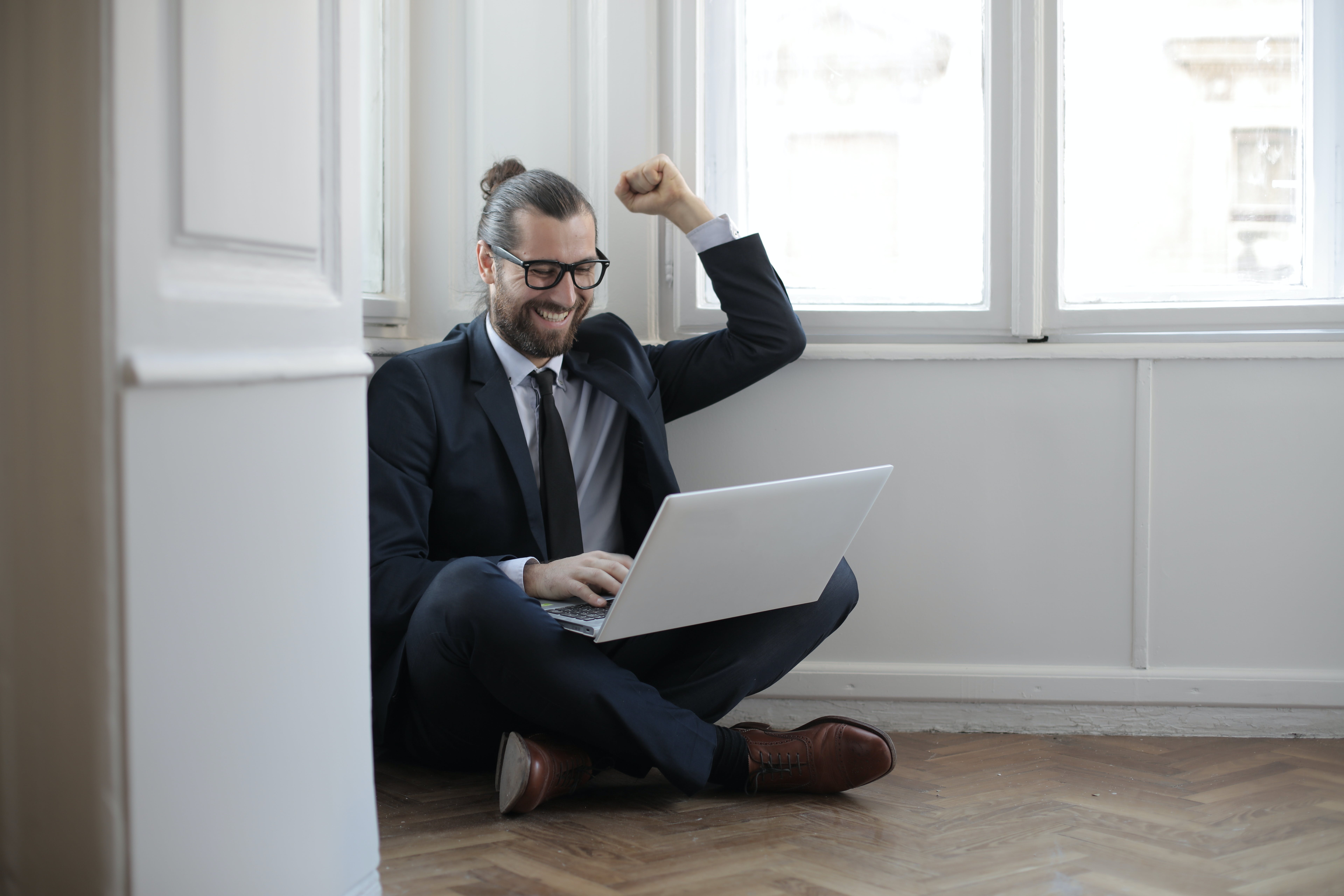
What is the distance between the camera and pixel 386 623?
1.65 metres

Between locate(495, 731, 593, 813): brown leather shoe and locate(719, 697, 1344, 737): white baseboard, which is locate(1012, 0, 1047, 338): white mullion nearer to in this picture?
locate(719, 697, 1344, 737): white baseboard

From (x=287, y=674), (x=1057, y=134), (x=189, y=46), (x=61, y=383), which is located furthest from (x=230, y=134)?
Answer: (x=1057, y=134)

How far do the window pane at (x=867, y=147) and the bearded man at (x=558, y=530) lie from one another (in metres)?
0.29

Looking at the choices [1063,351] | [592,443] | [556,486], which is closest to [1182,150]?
[1063,351]

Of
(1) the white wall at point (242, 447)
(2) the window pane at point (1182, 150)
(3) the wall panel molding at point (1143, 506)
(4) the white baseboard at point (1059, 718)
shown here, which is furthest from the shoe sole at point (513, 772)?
(2) the window pane at point (1182, 150)

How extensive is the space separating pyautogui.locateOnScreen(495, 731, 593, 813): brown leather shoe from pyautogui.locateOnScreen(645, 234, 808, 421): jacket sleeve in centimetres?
75

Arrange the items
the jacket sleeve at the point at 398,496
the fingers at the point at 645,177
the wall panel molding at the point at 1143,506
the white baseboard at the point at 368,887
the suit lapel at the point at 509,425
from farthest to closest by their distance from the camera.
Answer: the wall panel molding at the point at 1143,506, the fingers at the point at 645,177, the suit lapel at the point at 509,425, the jacket sleeve at the point at 398,496, the white baseboard at the point at 368,887

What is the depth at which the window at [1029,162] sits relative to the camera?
2.11 meters

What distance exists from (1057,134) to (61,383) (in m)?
1.93

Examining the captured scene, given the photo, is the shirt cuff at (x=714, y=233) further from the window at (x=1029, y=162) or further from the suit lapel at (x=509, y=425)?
the suit lapel at (x=509, y=425)

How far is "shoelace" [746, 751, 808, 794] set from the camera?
167 centimetres

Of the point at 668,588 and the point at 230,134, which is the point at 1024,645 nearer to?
the point at 668,588

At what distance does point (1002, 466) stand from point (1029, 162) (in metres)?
0.66

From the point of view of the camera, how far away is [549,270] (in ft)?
5.97
